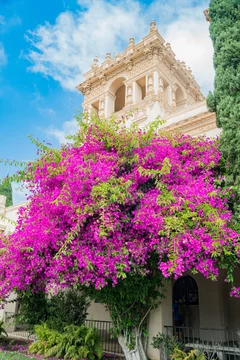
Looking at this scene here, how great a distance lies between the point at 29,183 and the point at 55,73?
9.78m

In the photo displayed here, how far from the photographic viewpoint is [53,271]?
6.44m

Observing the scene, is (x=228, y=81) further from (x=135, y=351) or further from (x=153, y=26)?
(x=153, y=26)

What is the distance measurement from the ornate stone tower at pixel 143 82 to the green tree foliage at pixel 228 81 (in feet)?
15.9

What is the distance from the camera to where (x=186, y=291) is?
11.5 meters

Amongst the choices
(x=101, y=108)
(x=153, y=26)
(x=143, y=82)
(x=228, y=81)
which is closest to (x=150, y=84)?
(x=143, y=82)

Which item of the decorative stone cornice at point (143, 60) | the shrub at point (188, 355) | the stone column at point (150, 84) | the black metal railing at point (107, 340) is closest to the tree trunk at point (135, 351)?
the shrub at point (188, 355)

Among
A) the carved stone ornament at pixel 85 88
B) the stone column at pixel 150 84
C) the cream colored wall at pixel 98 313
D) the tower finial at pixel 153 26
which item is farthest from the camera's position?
the carved stone ornament at pixel 85 88

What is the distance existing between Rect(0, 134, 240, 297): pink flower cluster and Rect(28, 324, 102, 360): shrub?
1.56 meters

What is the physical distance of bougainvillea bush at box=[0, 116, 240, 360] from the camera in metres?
5.90

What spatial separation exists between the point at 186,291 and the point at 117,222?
23.0 ft

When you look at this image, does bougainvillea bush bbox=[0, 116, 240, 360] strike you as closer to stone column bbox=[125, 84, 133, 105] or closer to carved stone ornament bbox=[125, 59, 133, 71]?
stone column bbox=[125, 84, 133, 105]

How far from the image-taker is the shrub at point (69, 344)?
24.7 feet

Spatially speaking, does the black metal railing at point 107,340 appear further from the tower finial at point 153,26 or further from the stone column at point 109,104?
the tower finial at point 153,26

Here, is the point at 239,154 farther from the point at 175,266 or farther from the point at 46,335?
the point at 46,335
